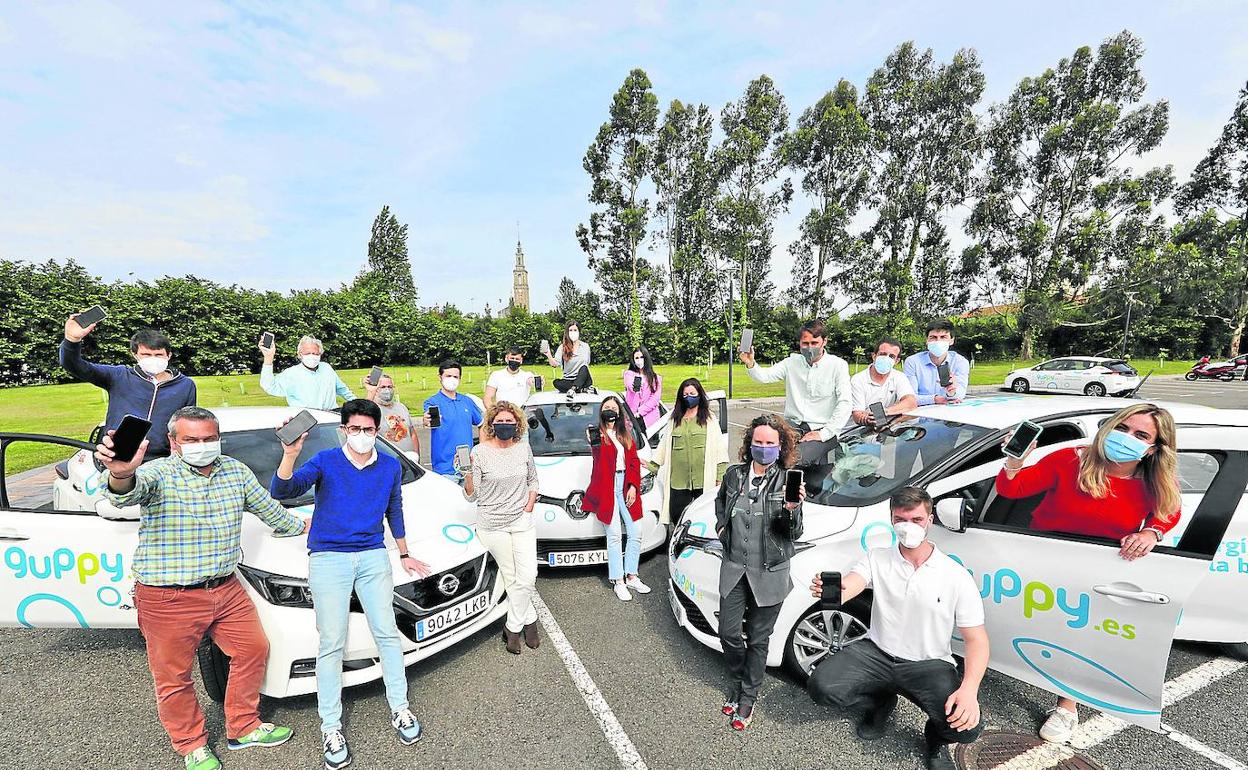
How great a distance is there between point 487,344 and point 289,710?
104 ft

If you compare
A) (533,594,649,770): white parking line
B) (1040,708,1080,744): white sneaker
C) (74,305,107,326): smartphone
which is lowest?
(533,594,649,770): white parking line

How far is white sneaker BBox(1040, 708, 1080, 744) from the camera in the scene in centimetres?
258

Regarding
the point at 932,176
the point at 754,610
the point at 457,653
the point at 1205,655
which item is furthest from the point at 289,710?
the point at 932,176

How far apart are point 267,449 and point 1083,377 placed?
83.2ft

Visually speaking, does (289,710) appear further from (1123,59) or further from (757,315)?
(1123,59)

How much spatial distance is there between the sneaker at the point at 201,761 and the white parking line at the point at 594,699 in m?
1.70

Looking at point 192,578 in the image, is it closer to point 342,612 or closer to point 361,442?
point 342,612

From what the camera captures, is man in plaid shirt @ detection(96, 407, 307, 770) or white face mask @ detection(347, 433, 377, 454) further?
white face mask @ detection(347, 433, 377, 454)

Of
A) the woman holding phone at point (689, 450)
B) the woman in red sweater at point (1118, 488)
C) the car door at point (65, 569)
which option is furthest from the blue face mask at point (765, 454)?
the car door at point (65, 569)

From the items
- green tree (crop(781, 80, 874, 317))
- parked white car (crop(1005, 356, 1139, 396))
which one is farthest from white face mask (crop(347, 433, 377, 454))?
green tree (crop(781, 80, 874, 317))

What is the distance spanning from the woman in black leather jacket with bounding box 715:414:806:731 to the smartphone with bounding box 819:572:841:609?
7.6 inches

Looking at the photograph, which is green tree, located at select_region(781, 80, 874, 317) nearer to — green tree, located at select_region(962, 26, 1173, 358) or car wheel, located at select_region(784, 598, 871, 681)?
green tree, located at select_region(962, 26, 1173, 358)

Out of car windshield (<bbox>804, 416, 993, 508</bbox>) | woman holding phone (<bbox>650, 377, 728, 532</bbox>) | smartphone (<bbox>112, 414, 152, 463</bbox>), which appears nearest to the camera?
smartphone (<bbox>112, 414, 152, 463</bbox>)

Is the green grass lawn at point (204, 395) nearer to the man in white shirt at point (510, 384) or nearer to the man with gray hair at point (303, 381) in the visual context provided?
the man with gray hair at point (303, 381)
